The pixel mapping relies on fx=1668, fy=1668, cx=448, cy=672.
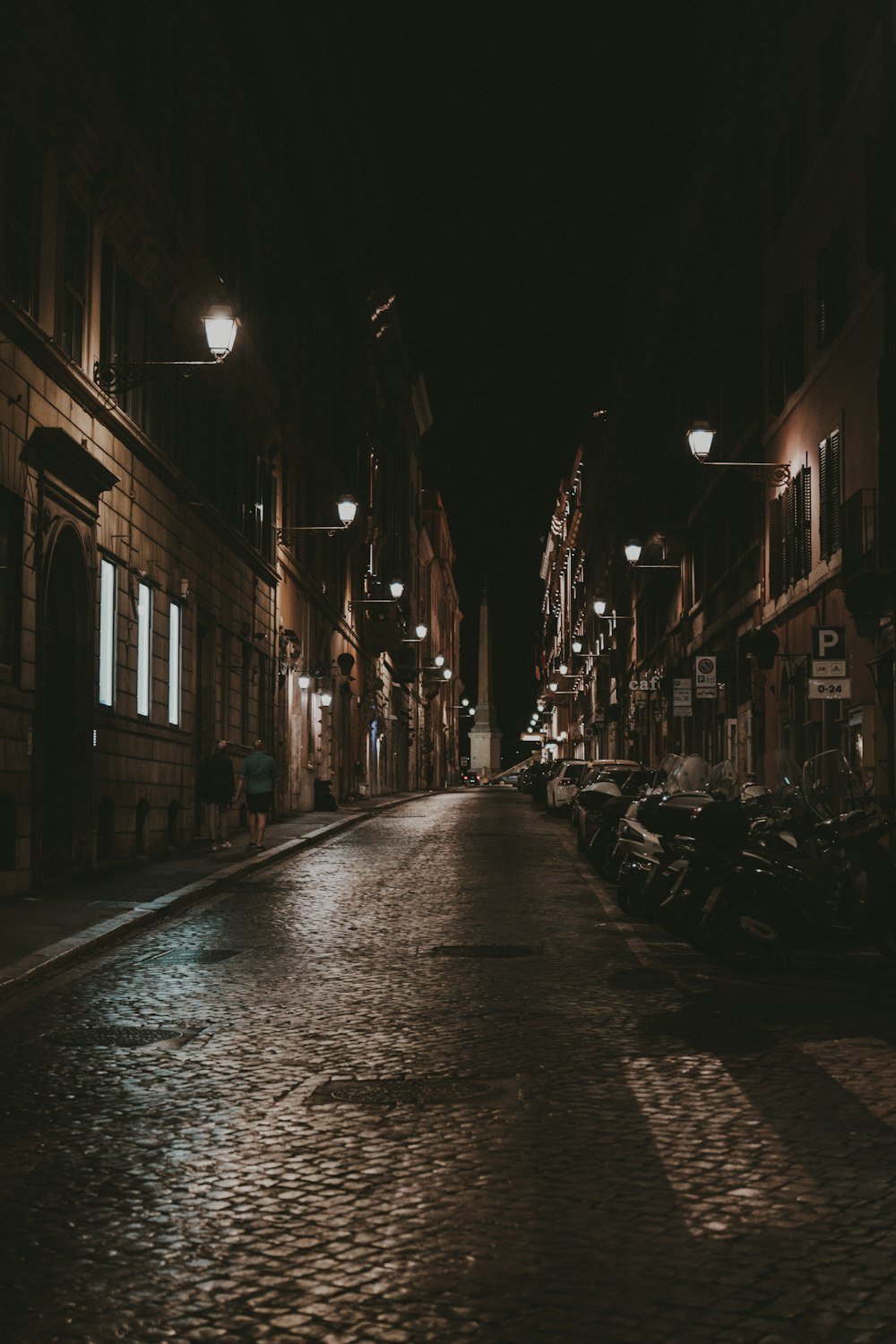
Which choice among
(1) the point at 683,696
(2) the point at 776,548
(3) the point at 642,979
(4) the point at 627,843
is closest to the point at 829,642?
(4) the point at 627,843

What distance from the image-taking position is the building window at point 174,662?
25.8 meters

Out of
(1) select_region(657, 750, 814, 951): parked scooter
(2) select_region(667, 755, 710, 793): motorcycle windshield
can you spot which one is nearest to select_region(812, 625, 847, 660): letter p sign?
(2) select_region(667, 755, 710, 793): motorcycle windshield

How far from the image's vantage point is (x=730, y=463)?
92.4 feet

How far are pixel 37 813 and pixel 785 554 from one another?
51.0ft

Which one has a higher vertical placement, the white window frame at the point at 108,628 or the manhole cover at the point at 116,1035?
the white window frame at the point at 108,628

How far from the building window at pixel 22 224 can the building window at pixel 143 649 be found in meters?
6.13

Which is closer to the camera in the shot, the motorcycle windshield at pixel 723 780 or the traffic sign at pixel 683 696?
the motorcycle windshield at pixel 723 780

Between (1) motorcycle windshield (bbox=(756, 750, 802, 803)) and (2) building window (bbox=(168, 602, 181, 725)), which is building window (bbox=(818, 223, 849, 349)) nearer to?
(2) building window (bbox=(168, 602, 181, 725))

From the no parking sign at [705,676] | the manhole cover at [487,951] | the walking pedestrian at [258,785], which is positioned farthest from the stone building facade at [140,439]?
the no parking sign at [705,676]

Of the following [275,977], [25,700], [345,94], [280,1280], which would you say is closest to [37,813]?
[25,700]

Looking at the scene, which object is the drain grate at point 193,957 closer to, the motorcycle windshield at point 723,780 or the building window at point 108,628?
the motorcycle windshield at point 723,780

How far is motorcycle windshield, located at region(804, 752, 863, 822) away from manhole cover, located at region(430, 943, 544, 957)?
8.52 feet

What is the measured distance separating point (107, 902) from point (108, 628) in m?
5.94

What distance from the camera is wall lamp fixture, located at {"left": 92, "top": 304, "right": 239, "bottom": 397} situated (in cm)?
1894
